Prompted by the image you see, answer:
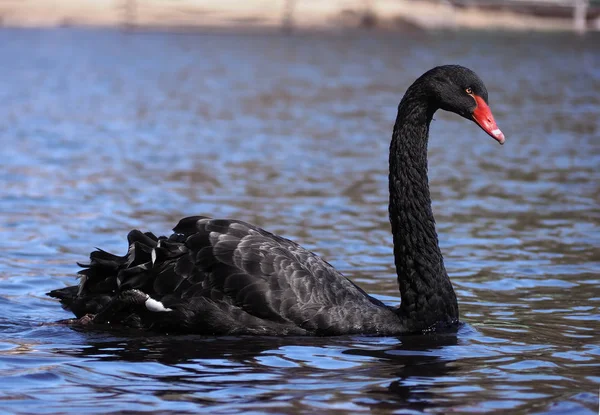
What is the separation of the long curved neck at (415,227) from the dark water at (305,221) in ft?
0.70

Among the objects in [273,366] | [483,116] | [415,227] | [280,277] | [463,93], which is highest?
[463,93]

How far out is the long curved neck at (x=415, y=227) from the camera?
6594 mm

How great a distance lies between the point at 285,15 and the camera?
5159 centimetres

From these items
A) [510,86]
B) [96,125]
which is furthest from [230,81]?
[96,125]

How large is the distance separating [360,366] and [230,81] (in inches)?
838

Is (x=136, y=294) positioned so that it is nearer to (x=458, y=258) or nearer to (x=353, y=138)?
(x=458, y=258)

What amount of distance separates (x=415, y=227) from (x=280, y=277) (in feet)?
3.12

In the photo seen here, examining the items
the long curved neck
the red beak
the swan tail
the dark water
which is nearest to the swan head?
the red beak

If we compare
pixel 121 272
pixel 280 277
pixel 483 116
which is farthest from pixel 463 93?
pixel 121 272

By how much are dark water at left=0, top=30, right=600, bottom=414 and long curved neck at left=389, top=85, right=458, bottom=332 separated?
213 mm

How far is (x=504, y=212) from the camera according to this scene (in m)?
10.6

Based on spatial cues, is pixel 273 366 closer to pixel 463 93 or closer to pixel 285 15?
pixel 463 93

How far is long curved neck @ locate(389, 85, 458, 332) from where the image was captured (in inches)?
260

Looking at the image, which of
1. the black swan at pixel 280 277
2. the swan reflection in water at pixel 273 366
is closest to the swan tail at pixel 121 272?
the black swan at pixel 280 277
